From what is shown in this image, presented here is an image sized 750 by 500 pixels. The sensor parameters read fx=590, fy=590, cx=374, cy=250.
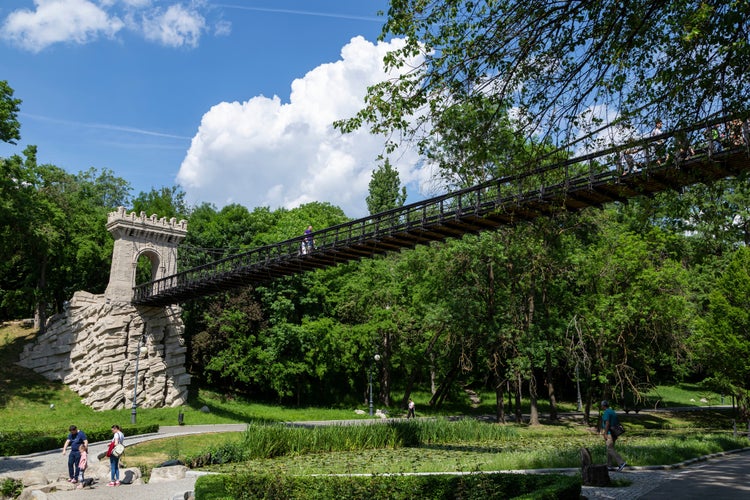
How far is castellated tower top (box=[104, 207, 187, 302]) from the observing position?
30078 millimetres

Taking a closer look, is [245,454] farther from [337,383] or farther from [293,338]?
[337,383]

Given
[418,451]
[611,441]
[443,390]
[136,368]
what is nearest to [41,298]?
[136,368]

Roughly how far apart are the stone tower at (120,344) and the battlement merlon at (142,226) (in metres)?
0.05

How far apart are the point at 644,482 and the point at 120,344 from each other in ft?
82.8

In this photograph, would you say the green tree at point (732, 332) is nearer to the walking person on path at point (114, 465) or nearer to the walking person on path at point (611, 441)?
the walking person on path at point (611, 441)

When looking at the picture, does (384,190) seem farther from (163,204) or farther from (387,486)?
(387,486)

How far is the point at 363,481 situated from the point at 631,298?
21038mm

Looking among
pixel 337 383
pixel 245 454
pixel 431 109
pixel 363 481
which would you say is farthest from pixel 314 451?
pixel 337 383

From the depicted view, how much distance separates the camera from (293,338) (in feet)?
111

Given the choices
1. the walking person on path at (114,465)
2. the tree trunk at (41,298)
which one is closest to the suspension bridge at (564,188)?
the walking person on path at (114,465)

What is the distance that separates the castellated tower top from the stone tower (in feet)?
0.16

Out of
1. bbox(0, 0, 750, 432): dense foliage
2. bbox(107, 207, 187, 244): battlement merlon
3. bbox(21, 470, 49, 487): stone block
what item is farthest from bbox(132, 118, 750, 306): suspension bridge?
bbox(107, 207, 187, 244): battlement merlon

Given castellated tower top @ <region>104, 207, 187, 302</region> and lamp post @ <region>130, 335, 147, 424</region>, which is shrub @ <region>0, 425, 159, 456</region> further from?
castellated tower top @ <region>104, 207, 187, 302</region>

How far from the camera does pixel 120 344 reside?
95.9 ft
